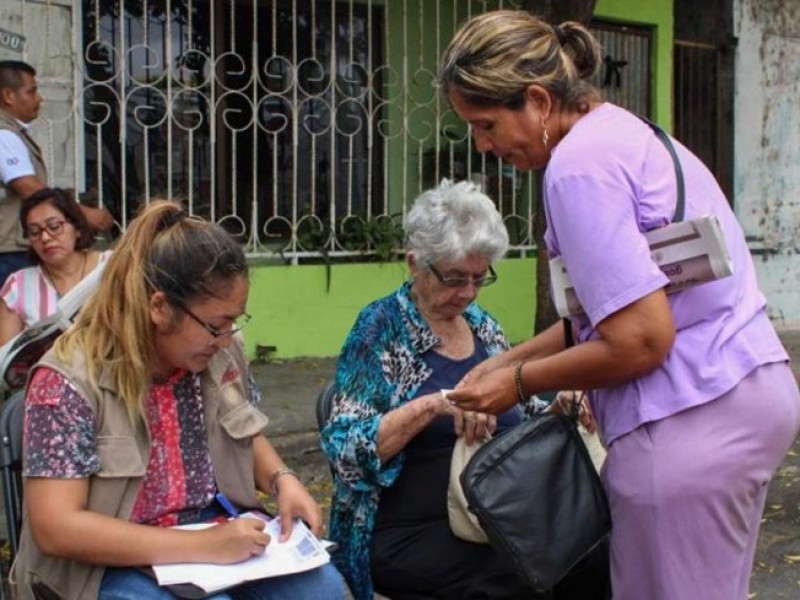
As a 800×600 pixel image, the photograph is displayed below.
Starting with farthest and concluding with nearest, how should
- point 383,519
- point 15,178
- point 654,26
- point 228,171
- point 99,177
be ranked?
point 654,26 < point 228,171 < point 99,177 < point 15,178 < point 383,519

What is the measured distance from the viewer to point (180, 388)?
7.99 feet

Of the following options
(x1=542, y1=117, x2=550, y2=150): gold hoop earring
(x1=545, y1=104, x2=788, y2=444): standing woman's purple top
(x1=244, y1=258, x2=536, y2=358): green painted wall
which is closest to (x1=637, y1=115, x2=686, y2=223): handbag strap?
(x1=545, y1=104, x2=788, y2=444): standing woman's purple top

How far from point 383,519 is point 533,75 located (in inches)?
45.2

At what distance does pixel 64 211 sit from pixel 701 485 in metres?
2.86

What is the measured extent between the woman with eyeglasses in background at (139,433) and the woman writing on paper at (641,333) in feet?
1.99

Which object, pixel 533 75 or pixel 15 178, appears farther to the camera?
pixel 15 178

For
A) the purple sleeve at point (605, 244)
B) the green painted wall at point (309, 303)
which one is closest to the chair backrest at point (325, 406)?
the purple sleeve at point (605, 244)

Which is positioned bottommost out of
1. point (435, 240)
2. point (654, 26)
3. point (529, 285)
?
point (529, 285)

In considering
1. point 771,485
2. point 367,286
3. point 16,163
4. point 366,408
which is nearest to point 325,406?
point 366,408

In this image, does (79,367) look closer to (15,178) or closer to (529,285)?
(15,178)

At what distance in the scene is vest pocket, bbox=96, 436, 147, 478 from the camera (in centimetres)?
221

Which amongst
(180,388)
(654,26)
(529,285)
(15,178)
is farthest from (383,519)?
(654,26)

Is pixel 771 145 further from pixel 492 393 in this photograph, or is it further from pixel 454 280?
pixel 492 393

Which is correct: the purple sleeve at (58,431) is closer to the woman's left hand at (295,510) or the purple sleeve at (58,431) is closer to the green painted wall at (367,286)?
the woman's left hand at (295,510)
